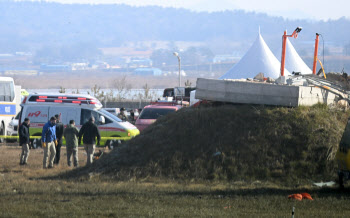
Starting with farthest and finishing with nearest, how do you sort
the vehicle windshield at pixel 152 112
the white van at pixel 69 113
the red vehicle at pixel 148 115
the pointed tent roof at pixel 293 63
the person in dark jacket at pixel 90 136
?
1. the pointed tent roof at pixel 293 63
2. the vehicle windshield at pixel 152 112
3. the red vehicle at pixel 148 115
4. the white van at pixel 69 113
5. the person in dark jacket at pixel 90 136

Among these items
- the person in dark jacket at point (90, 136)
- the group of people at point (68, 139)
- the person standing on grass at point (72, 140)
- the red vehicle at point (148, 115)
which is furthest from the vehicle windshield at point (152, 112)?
the person in dark jacket at point (90, 136)

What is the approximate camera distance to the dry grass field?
10.8 meters

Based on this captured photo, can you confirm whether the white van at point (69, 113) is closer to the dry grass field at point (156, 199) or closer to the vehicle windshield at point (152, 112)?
the vehicle windshield at point (152, 112)

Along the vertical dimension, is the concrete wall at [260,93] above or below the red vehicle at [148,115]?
above

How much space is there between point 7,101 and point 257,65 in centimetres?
2309

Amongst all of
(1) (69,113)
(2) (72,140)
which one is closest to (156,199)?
(2) (72,140)

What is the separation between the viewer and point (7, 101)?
36.9 metres

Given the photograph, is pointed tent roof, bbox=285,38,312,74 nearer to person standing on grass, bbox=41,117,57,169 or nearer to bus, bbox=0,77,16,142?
bus, bbox=0,77,16,142

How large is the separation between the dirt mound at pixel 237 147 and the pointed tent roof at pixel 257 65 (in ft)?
109

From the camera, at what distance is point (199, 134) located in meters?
16.9

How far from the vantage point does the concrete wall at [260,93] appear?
16.8 meters

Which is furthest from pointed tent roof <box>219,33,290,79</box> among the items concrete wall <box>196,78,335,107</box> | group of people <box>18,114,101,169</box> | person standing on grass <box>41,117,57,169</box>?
concrete wall <box>196,78,335,107</box>

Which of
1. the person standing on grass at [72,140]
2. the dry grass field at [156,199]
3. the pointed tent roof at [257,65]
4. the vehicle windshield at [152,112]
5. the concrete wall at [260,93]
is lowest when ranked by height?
the dry grass field at [156,199]

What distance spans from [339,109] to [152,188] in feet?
20.9
